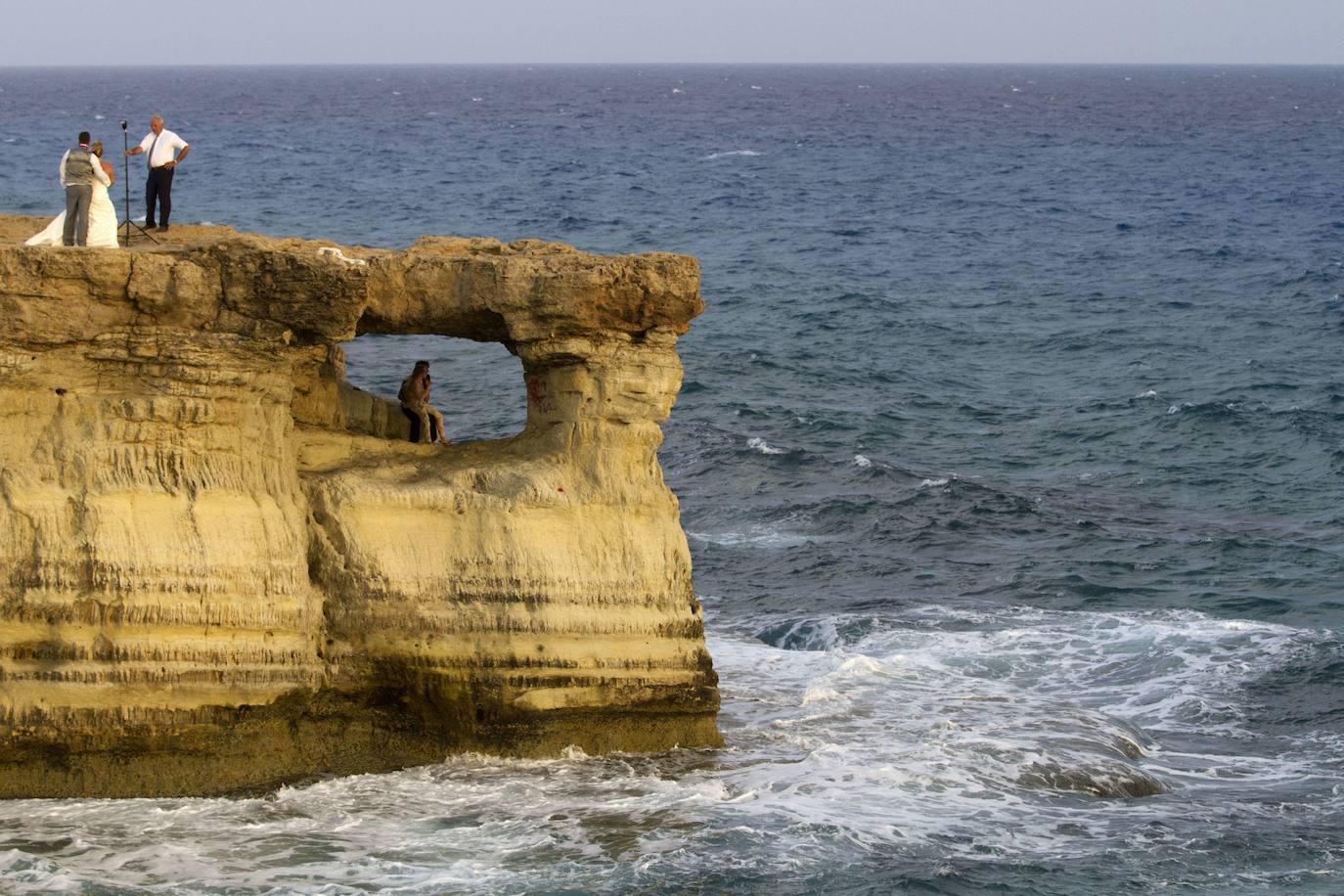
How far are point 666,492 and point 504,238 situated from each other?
3840 cm

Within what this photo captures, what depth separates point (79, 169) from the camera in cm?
1653

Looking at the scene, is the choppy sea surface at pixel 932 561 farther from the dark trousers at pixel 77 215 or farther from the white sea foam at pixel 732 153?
the white sea foam at pixel 732 153

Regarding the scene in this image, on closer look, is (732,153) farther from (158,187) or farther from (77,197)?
(77,197)

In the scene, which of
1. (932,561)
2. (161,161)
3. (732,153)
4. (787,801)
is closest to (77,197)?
(161,161)

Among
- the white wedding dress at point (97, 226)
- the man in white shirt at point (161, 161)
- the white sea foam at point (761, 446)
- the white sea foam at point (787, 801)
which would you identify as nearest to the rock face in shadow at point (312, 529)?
the white sea foam at point (787, 801)

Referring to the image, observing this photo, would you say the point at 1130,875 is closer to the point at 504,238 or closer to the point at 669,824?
the point at 669,824

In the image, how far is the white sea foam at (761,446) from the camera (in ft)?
99.2

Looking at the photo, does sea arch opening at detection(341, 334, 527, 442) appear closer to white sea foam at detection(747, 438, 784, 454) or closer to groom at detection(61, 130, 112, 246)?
white sea foam at detection(747, 438, 784, 454)

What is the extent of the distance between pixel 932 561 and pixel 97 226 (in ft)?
40.6

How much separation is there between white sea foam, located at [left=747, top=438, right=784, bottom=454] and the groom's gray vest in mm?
15193

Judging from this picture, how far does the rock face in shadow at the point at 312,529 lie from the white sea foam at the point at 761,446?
44.4 feet

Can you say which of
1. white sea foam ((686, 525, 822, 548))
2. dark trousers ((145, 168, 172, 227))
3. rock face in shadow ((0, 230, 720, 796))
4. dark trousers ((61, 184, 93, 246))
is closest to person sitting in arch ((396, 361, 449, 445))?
rock face in shadow ((0, 230, 720, 796))

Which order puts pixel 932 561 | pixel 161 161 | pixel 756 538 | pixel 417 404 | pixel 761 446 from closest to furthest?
pixel 417 404 < pixel 161 161 < pixel 932 561 < pixel 756 538 < pixel 761 446

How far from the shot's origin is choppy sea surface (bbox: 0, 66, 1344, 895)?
1459cm
